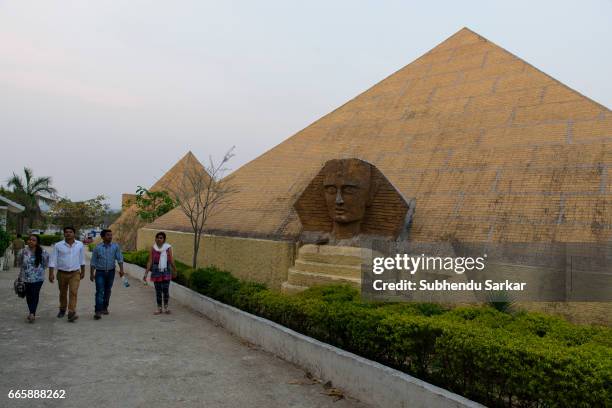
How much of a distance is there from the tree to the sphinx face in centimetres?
3285

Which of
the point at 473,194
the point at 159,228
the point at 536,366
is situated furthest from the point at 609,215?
the point at 159,228

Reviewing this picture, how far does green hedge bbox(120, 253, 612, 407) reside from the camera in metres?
3.54

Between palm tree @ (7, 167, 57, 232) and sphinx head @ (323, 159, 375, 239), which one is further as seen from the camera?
palm tree @ (7, 167, 57, 232)

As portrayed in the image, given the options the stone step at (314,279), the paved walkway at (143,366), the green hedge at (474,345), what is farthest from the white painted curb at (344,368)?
the stone step at (314,279)

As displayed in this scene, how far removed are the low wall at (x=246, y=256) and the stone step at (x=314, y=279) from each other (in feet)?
2.97

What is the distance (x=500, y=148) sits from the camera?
30.0ft

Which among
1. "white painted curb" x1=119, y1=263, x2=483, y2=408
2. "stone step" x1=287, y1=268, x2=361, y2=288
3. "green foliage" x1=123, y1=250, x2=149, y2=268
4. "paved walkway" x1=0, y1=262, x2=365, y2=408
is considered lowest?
"paved walkway" x1=0, y1=262, x2=365, y2=408

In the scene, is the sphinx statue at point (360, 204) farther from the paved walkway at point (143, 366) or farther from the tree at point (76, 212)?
the tree at point (76, 212)

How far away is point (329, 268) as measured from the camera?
872cm

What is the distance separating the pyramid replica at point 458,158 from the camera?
7.66m

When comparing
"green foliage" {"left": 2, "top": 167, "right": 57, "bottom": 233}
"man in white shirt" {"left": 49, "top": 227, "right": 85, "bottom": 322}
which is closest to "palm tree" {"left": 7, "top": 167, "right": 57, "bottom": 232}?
"green foliage" {"left": 2, "top": 167, "right": 57, "bottom": 233}

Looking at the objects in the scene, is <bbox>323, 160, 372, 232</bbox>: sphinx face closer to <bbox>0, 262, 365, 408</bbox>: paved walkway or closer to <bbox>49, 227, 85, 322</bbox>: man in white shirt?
<bbox>0, 262, 365, 408</bbox>: paved walkway

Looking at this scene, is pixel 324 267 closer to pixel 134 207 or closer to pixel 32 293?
pixel 32 293

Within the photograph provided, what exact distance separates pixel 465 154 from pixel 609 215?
10.3ft
